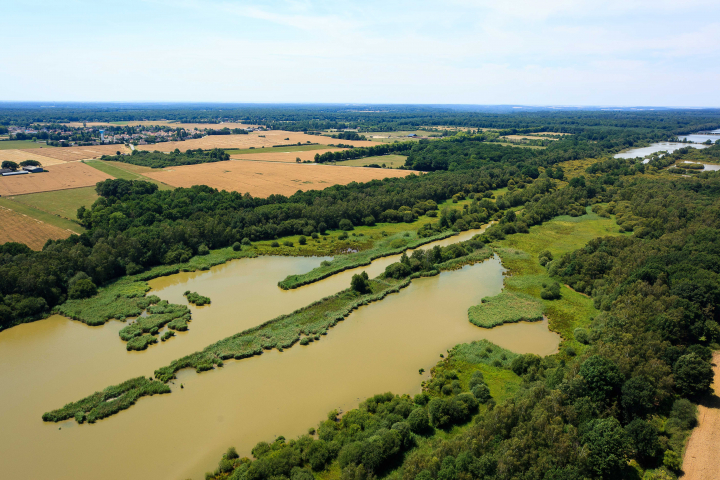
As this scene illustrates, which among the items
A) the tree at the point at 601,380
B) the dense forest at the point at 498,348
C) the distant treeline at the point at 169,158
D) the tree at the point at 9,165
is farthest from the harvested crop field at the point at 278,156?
the tree at the point at 601,380

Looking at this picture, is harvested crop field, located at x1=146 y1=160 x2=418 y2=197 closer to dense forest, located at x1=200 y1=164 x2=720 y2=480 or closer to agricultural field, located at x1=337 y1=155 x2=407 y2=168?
agricultural field, located at x1=337 y1=155 x2=407 y2=168

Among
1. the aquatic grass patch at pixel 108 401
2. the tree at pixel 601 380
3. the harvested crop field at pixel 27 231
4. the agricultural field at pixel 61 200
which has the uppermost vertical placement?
the agricultural field at pixel 61 200

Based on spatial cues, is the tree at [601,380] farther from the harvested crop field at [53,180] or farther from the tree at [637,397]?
the harvested crop field at [53,180]

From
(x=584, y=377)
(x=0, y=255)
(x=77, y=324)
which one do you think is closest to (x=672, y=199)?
(x=584, y=377)

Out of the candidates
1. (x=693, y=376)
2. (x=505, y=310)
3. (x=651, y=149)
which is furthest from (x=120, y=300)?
(x=651, y=149)

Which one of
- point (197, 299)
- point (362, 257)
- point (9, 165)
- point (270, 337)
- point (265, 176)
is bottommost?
point (270, 337)

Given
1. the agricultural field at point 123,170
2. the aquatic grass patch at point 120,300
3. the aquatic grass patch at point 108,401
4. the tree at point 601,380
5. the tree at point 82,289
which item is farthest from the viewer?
the agricultural field at point 123,170

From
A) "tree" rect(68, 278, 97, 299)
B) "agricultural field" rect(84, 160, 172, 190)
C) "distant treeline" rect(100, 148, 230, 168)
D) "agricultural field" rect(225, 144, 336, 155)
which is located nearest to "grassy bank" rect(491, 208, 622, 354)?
"tree" rect(68, 278, 97, 299)

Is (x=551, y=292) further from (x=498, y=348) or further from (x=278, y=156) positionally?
(x=278, y=156)
